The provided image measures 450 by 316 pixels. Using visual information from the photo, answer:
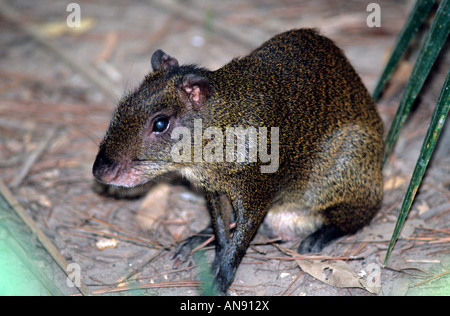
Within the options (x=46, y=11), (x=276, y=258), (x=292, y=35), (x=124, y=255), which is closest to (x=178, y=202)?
(x=124, y=255)

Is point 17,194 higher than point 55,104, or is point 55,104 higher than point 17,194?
point 55,104

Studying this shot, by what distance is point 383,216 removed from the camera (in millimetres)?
4137

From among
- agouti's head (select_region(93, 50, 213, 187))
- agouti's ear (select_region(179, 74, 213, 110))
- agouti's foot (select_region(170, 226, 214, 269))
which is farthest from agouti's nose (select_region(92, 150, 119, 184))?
agouti's foot (select_region(170, 226, 214, 269))

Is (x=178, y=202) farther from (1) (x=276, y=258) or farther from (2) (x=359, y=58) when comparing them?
(2) (x=359, y=58)

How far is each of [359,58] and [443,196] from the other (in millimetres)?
2219

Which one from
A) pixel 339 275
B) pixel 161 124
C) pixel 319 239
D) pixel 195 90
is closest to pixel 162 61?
pixel 195 90

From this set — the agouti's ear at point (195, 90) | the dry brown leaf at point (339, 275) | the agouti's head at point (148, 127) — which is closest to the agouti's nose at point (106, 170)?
the agouti's head at point (148, 127)

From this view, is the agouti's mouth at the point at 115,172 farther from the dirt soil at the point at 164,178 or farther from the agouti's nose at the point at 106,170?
the dirt soil at the point at 164,178

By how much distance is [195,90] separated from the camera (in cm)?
330

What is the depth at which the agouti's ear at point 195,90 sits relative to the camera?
323 cm

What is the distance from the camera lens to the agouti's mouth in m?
3.21

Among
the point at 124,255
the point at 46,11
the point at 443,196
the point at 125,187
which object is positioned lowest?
the point at 124,255

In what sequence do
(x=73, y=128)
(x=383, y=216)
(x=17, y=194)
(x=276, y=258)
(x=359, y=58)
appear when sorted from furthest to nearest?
(x=359, y=58), (x=73, y=128), (x=17, y=194), (x=383, y=216), (x=276, y=258)

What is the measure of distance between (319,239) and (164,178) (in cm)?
123
